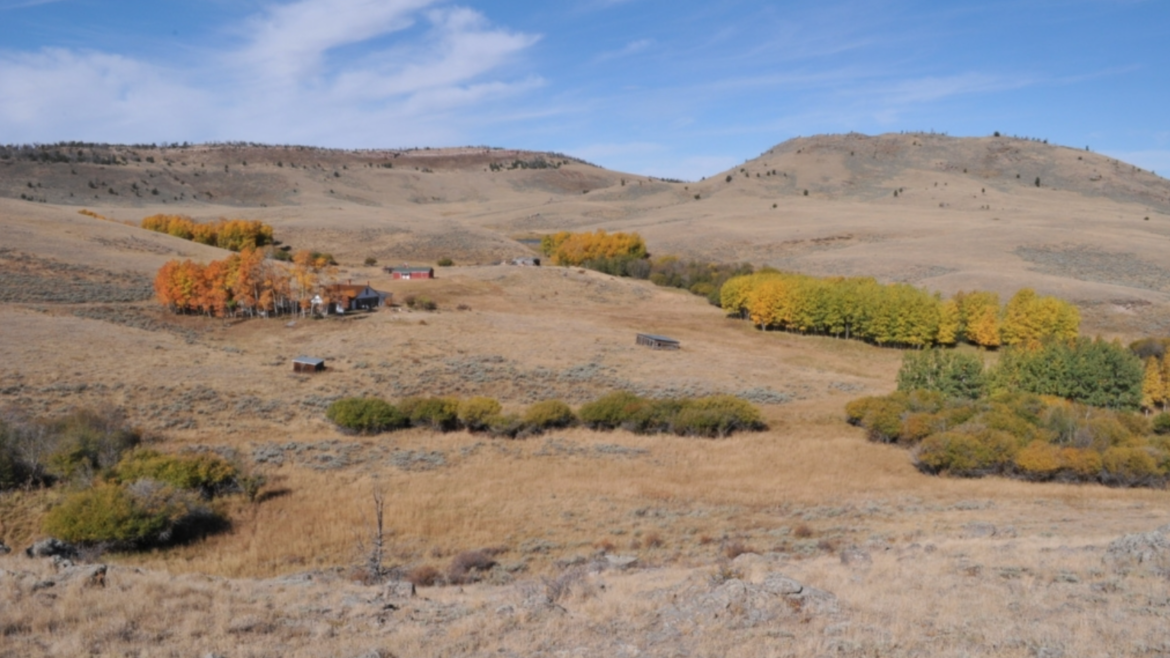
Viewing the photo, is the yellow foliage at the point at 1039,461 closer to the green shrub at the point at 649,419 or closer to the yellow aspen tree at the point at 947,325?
the green shrub at the point at 649,419

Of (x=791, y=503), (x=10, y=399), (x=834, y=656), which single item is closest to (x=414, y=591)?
(x=834, y=656)

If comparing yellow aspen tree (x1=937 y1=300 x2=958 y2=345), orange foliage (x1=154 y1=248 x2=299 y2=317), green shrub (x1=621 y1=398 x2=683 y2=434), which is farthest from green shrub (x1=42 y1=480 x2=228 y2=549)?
yellow aspen tree (x1=937 y1=300 x2=958 y2=345)

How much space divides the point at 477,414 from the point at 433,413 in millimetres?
2179

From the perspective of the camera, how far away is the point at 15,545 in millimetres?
20859

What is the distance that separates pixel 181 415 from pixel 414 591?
78.6ft

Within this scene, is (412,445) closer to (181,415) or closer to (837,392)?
(181,415)

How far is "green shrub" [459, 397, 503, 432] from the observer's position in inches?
1395

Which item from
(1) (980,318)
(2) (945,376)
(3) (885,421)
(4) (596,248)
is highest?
(4) (596,248)

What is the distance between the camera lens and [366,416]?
3416cm

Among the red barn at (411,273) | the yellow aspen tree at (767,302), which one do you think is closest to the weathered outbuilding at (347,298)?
the red barn at (411,273)

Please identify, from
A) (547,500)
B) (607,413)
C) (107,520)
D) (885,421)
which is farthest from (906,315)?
(107,520)

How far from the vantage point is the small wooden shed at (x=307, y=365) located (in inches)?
1702

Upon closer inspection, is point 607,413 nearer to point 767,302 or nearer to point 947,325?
point 767,302

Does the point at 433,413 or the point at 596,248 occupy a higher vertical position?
the point at 596,248
